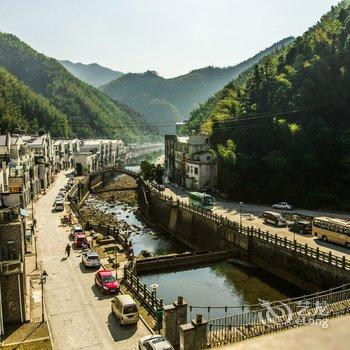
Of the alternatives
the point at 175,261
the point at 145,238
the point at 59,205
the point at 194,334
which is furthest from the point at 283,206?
the point at 194,334

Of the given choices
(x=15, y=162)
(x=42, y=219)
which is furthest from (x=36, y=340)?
(x=15, y=162)

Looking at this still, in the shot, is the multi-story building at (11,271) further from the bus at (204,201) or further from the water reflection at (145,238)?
the bus at (204,201)

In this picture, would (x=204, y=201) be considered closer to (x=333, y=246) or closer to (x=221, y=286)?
(x=221, y=286)

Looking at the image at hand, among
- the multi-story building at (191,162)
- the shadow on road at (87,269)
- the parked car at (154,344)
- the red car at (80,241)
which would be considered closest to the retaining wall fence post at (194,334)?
the parked car at (154,344)

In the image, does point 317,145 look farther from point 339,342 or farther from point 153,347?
point 339,342

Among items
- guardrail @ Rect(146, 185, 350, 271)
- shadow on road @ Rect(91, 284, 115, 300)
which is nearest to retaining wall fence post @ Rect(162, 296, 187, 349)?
shadow on road @ Rect(91, 284, 115, 300)

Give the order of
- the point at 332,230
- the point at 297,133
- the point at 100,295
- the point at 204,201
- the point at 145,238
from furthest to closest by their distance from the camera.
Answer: the point at 297,133 → the point at 145,238 → the point at 204,201 → the point at 332,230 → the point at 100,295
